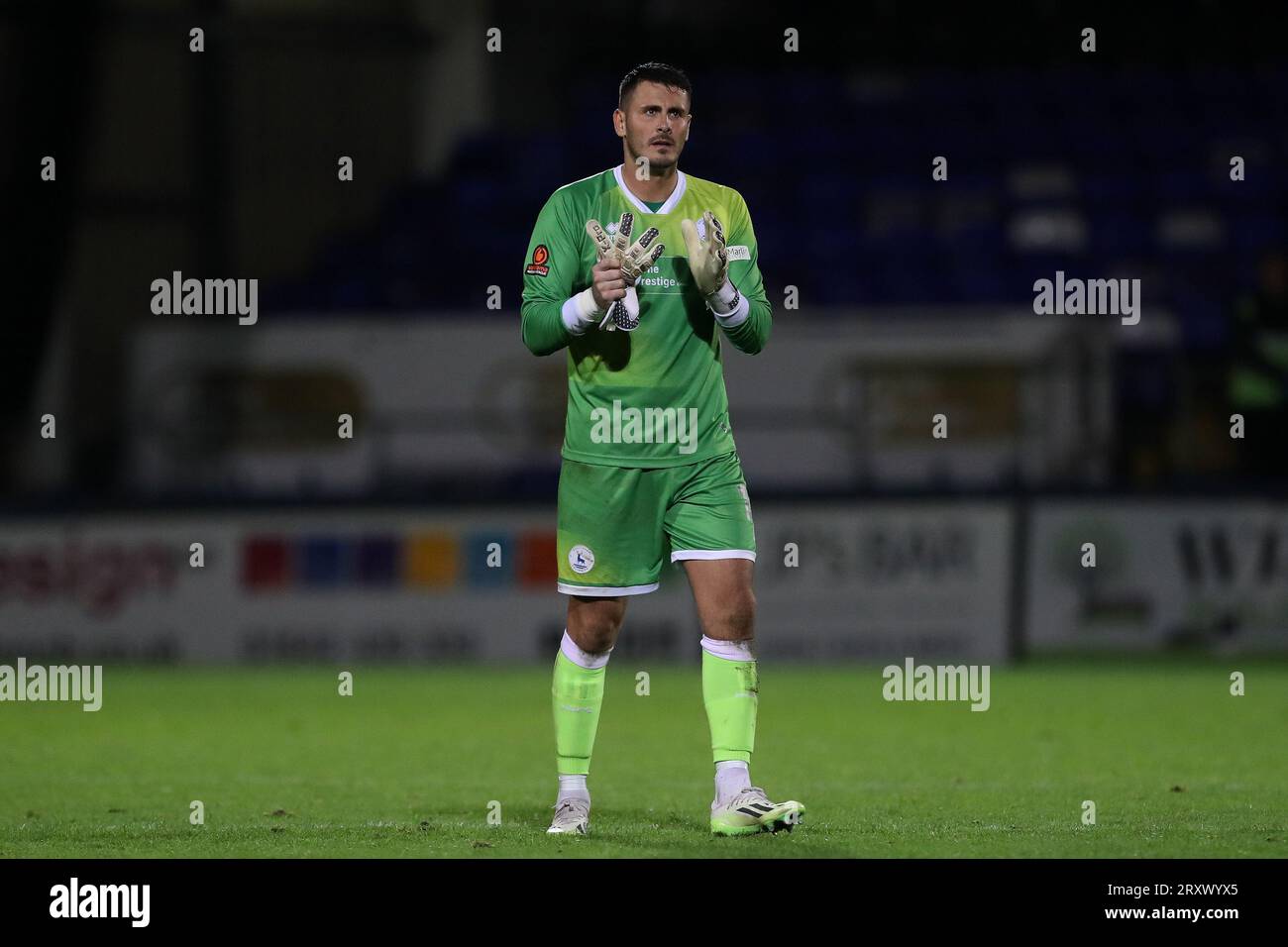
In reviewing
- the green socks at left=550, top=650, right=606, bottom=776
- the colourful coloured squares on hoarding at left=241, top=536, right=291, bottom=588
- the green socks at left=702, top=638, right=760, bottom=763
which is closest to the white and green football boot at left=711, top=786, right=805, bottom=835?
the green socks at left=702, top=638, right=760, bottom=763

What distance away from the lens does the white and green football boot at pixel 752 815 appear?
21.3 feet

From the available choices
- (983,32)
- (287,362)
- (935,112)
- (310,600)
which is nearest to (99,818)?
(310,600)

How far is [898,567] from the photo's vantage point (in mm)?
14602

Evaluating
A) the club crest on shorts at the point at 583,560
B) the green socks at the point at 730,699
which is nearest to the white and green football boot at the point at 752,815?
the green socks at the point at 730,699

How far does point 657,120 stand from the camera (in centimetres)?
674

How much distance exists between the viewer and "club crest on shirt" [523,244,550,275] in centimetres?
687

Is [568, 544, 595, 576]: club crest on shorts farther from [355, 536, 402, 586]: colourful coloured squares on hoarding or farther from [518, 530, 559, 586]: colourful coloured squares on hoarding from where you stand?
[355, 536, 402, 586]: colourful coloured squares on hoarding

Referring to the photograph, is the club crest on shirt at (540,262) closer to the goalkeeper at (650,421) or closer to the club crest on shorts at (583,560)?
the goalkeeper at (650,421)

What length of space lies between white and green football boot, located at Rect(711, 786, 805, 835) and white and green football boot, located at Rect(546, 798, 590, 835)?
438mm

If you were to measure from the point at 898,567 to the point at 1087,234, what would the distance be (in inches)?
250

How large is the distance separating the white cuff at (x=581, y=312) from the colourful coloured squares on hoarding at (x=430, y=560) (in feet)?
27.7

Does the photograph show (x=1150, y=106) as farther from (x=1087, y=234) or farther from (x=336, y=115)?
(x=336, y=115)

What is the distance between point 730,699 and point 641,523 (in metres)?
0.65

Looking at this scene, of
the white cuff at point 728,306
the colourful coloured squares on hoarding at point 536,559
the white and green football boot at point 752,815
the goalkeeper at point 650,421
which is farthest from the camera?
the colourful coloured squares on hoarding at point 536,559
